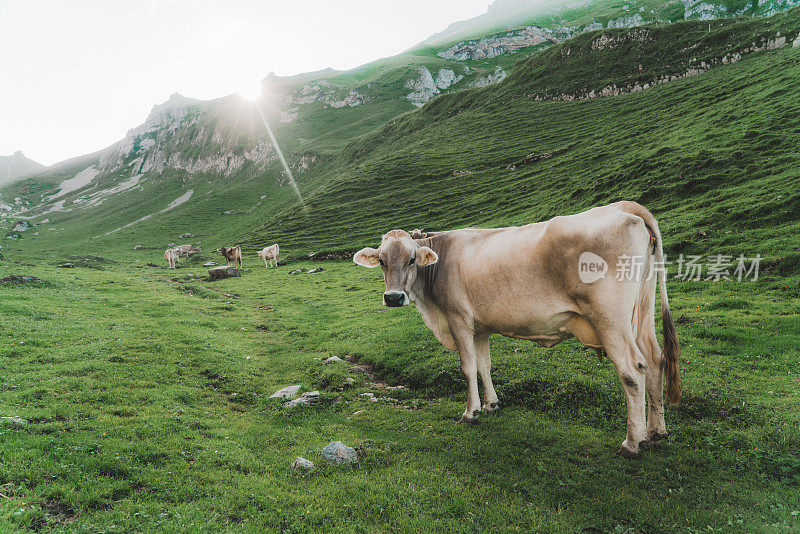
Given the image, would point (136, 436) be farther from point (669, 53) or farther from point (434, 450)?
point (669, 53)

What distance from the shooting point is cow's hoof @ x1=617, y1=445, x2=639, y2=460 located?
640 cm

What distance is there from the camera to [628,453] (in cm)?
643

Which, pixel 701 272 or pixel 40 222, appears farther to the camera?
pixel 40 222

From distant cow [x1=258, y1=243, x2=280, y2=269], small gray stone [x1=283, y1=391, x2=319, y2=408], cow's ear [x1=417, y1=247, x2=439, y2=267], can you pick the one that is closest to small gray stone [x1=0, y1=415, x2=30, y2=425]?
small gray stone [x1=283, y1=391, x2=319, y2=408]

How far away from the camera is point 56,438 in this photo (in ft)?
22.7

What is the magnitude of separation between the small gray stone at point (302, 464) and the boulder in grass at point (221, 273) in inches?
1425

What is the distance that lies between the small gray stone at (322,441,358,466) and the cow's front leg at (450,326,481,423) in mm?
2729

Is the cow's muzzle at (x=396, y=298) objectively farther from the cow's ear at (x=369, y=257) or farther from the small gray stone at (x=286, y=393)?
the small gray stone at (x=286, y=393)

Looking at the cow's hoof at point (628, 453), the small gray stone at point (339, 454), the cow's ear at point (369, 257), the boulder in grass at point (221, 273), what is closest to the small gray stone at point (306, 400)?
the small gray stone at point (339, 454)

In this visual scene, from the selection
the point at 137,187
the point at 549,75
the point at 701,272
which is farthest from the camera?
the point at 137,187

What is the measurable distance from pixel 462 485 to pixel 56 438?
8046 millimetres

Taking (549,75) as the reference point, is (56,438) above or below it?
below

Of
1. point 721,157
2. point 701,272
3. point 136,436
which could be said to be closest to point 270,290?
point 136,436

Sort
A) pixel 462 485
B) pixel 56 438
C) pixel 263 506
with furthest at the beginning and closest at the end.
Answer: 1. pixel 56 438
2. pixel 462 485
3. pixel 263 506
